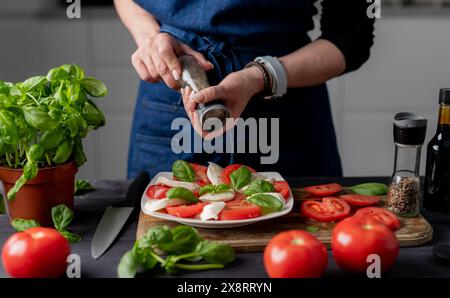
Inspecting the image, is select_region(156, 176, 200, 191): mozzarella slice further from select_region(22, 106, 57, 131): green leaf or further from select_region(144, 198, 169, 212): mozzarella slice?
select_region(22, 106, 57, 131): green leaf

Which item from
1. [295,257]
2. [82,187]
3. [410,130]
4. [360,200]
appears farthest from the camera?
[82,187]

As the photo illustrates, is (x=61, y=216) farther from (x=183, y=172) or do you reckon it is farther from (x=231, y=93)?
(x=231, y=93)

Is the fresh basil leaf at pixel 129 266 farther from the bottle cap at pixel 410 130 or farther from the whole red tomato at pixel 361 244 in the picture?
the bottle cap at pixel 410 130

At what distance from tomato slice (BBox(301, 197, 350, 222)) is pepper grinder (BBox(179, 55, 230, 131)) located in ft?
0.72

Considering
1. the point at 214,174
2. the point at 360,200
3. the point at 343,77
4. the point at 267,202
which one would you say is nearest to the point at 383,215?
the point at 360,200

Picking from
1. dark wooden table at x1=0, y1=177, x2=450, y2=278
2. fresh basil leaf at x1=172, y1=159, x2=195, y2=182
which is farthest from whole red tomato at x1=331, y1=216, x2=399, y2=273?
fresh basil leaf at x1=172, y1=159, x2=195, y2=182

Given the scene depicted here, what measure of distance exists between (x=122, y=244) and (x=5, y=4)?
1741mm

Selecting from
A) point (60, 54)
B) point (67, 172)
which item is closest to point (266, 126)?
point (67, 172)

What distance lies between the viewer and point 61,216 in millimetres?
1069

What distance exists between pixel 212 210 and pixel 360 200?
29 cm

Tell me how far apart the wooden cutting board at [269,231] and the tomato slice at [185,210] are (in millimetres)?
32

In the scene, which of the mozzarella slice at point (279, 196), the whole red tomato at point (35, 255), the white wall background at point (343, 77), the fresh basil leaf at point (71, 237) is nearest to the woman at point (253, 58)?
the mozzarella slice at point (279, 196)

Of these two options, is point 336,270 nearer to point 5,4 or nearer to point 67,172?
point 67,172

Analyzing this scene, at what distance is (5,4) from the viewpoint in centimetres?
248
